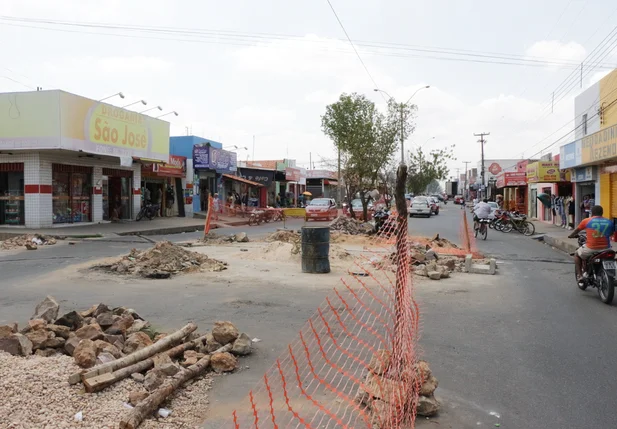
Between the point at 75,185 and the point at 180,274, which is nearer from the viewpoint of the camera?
the point at 180,274

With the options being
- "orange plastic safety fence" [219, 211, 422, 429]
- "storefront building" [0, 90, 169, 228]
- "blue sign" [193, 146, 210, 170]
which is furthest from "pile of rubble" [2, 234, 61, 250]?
"blue sign" [193, 146, 210, 170]

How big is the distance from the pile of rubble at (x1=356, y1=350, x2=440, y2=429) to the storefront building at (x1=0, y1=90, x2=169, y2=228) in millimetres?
19064

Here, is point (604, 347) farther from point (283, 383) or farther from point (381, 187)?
point (381, 187)

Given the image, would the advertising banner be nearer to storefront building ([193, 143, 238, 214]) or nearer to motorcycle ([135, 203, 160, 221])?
motorcycle ([135, 203, 160, 221])

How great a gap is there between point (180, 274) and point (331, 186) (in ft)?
193

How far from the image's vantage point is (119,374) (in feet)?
14.5

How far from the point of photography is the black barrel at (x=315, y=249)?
11.5 meters

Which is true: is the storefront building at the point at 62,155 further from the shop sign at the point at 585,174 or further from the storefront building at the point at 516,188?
the storefront building at the point at 516,188

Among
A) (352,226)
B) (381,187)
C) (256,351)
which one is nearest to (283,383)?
(256,351)

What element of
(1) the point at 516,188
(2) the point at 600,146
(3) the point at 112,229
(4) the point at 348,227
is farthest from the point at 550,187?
(3) the point at 112,229

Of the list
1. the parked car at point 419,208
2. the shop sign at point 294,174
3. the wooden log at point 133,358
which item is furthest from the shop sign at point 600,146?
the shop sign at point 294,174

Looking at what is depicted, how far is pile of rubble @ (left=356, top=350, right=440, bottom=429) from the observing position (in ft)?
12.5

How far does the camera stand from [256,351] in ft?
18.9

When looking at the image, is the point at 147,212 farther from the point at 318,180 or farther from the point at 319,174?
the point at 318,180
